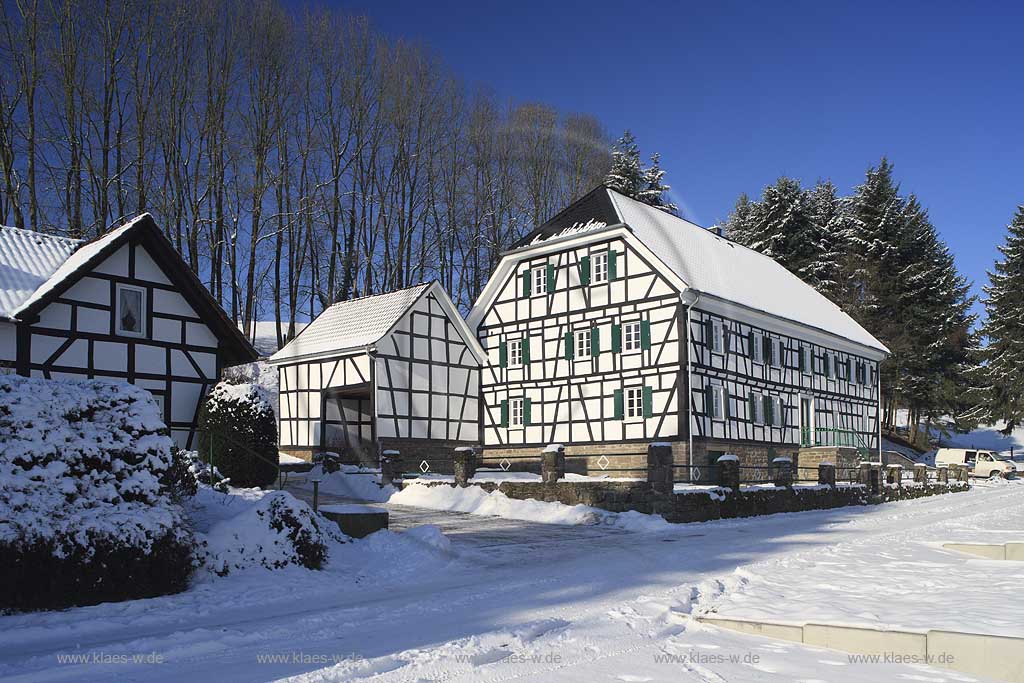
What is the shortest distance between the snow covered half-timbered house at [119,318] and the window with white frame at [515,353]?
15907mm

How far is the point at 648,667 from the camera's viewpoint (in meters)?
6.98

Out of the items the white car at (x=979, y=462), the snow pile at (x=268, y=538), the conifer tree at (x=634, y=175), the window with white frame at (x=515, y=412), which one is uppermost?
the conifer tree at (x=634, y=175)

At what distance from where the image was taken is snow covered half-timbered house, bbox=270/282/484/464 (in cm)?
3266

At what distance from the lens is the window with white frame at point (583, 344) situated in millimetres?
36156

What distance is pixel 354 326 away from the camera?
114 feet

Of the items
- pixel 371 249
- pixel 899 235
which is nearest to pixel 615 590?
pixel 371 249

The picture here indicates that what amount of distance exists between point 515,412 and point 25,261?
68.3ft

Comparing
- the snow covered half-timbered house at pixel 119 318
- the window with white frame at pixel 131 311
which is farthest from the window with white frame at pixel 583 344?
the window with white frame at pixel 131 311

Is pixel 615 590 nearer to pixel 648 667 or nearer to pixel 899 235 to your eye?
pixel 648 667

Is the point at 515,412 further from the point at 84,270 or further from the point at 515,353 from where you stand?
the point at 84,270

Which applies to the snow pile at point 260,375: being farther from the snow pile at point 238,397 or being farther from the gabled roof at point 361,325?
A: the snow pile at point 238,397

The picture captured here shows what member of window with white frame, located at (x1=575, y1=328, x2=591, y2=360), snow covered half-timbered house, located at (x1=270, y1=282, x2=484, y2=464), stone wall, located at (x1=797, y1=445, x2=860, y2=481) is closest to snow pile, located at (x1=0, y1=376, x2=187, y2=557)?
snow covered half-timbered house, located at (x1=270, y1=282, x2=484, y2=464)

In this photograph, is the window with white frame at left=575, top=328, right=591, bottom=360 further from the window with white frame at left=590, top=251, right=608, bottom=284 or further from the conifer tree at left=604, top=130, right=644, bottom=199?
the conifer tree at left=604, top=130, right=644, bottom=199

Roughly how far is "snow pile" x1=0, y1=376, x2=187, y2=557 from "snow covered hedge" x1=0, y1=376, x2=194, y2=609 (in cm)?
1
